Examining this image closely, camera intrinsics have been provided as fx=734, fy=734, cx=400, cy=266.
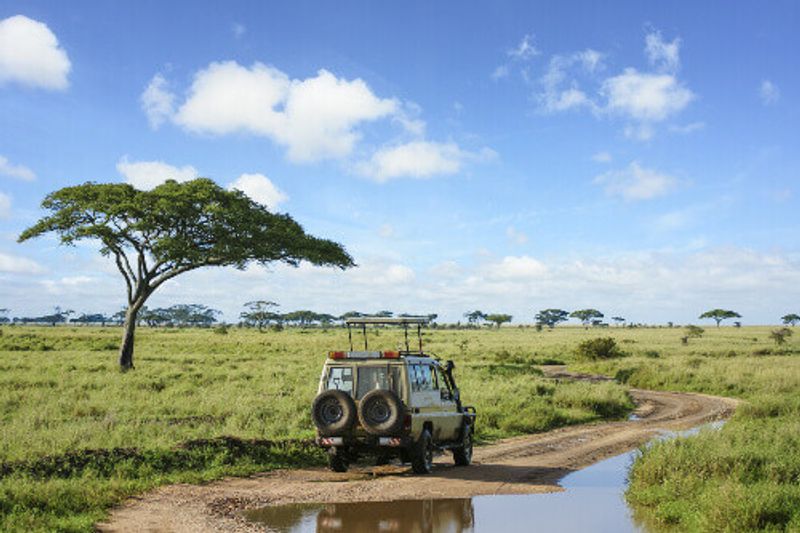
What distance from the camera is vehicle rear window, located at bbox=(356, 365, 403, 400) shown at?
534 inches

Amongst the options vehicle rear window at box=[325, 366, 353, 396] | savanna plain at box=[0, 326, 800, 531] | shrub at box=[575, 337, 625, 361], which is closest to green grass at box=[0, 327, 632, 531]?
savanna plain at box=[0, 326, 800, 531]

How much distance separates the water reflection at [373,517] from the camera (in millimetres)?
10070

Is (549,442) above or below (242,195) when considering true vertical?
below

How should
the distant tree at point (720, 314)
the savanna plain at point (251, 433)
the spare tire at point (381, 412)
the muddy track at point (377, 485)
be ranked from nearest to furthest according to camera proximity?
the savanna plain at point (251, 433), the muddy track at point (377, 485), the spare tire at point (381, 412), the distant tree at point (720, 314)

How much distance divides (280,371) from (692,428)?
19.8 metres

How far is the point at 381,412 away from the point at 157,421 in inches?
356

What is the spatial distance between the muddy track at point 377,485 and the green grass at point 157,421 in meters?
0.63

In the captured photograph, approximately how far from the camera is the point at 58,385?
26.7 m

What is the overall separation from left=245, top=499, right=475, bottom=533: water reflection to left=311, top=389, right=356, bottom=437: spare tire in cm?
197

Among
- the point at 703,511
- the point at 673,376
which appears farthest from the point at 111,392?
the point at 673,376

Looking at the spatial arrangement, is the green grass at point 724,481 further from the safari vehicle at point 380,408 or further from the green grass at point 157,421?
the green grass at point 157,421

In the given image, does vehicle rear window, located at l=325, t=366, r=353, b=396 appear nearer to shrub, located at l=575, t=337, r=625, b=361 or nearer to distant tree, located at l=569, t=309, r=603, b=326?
shrub, located at l=575, t=337, r=625, b=361

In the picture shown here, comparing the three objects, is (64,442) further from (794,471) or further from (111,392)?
(794,471)

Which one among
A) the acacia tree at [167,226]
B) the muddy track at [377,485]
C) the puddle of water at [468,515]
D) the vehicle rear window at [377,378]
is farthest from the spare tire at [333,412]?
the acacia tree at [167,226]
